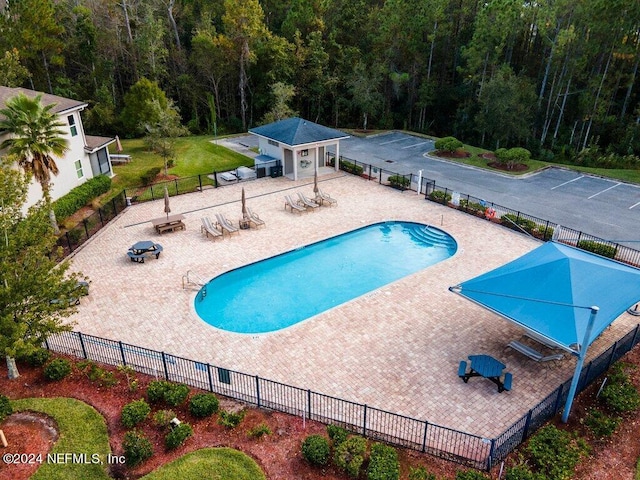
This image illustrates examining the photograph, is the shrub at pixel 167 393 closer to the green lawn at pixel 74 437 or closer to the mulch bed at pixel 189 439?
the mulch bed at pixel 189 439

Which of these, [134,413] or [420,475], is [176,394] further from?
[420,475]

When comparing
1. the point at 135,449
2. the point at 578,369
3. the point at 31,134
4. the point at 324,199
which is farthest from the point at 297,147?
the point at 135,449

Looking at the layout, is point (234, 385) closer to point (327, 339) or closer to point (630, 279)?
point (327, 339)

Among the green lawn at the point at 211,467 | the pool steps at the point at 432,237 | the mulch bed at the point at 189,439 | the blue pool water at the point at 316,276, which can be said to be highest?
the green lawn at the point at 211,467

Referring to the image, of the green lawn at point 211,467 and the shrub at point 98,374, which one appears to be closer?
the green lawn at point 211,467

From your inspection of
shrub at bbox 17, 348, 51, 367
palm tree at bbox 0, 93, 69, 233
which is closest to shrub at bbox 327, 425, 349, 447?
shrub at bbox 17, 348, 51, 367

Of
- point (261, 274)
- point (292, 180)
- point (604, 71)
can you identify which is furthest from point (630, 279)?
point (604, 71)

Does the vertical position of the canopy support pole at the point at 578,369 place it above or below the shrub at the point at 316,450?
above

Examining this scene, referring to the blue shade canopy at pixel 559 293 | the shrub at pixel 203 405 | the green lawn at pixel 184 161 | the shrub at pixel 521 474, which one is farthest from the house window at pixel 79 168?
the shrub at pixel 521 474
